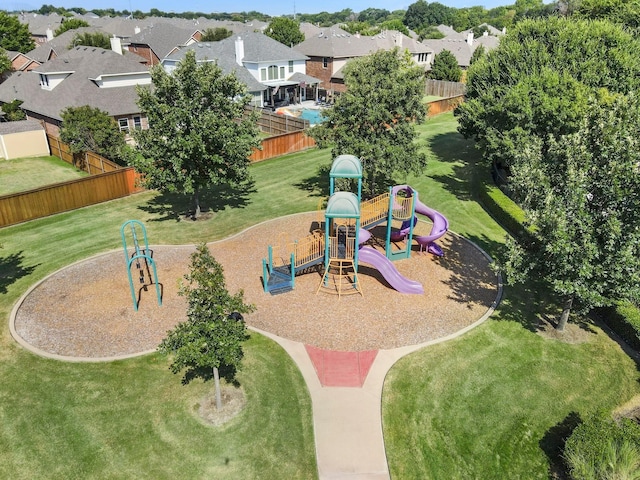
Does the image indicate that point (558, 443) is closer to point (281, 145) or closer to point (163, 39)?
point (281, 145)

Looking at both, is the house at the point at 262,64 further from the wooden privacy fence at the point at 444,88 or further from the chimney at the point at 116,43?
the wooden privacy fence at the point at 444,88

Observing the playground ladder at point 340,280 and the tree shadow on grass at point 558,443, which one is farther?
the playground ladder at point 340,280

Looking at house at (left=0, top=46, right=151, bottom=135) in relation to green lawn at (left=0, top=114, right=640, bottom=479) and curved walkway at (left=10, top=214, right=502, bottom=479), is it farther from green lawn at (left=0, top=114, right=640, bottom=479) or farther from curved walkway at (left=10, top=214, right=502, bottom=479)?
green lawn at (left=0, top=114, right=640, bottom=479)

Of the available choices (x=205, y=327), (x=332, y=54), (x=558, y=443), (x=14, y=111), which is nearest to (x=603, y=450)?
(x=558, y=443)

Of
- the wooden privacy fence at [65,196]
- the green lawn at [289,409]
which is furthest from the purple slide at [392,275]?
the wooden privacy fence at [65,196]

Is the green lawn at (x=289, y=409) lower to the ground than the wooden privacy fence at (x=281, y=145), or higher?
lower

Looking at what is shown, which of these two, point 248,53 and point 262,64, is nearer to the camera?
point 262,64
